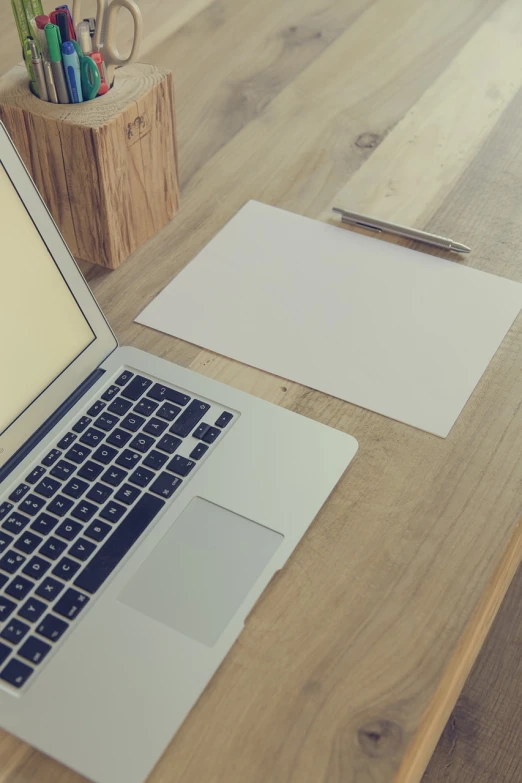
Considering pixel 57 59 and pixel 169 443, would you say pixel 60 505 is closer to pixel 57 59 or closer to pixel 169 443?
pixel 169 443

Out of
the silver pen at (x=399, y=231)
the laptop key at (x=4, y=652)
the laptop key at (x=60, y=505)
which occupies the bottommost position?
the laptop key at (x=4, y=652)

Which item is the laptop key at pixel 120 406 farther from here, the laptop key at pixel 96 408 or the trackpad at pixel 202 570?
the trackpad at pixel 202 570

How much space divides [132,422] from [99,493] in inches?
3.1

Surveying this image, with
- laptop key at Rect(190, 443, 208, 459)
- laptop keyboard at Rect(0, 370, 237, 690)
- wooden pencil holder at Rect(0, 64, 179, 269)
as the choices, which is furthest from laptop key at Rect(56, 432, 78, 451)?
wooden pencil holder at Rect(0, 64, 179, 269)

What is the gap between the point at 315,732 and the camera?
0.55 meters

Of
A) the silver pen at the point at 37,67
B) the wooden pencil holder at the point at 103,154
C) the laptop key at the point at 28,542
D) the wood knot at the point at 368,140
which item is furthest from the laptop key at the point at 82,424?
the wood knot at the point at 368,140

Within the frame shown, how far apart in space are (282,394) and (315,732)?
0.32 m

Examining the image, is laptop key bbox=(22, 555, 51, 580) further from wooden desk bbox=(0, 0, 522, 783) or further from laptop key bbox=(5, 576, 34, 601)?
wooden desk bbox=(0, 0, 522, 783)

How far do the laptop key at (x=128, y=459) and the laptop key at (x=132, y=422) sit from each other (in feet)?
0.08

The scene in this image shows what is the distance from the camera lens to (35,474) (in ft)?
2.16

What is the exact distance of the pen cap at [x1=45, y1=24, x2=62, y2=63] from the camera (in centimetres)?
77

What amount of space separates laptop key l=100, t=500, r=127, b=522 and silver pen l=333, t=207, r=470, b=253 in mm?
486

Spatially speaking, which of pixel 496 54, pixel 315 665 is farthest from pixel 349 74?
pixel 315 665

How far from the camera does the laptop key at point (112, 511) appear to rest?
2.08 feet
